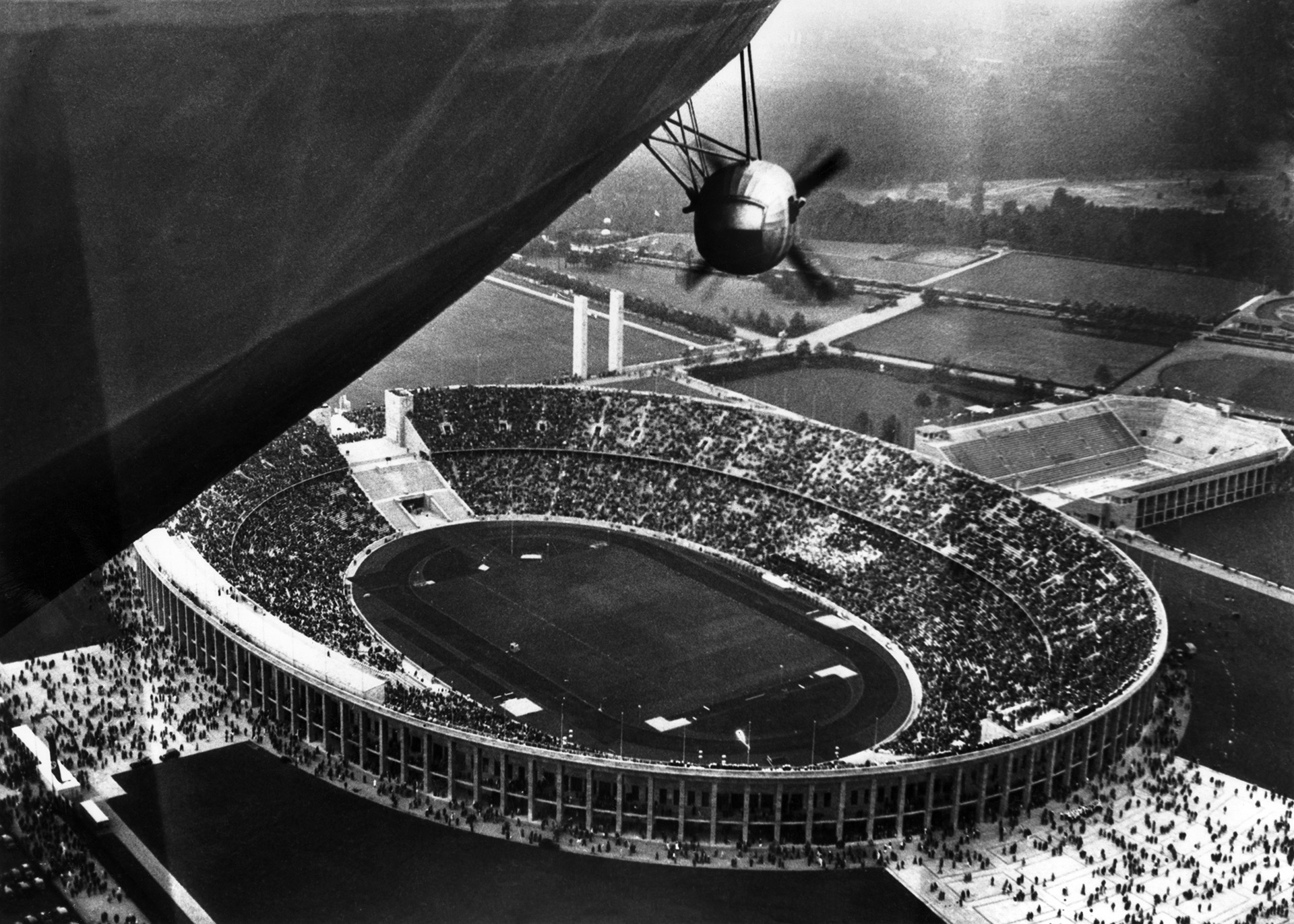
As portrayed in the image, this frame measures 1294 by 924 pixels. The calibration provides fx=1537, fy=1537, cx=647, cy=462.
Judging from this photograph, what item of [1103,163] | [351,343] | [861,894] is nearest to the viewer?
[351,343]

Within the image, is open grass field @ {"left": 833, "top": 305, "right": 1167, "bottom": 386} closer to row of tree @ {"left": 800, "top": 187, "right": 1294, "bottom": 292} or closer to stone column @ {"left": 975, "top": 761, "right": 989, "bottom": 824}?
row of tree @ {"left": 800, "top": 187, "right": 1294, "bottom": 292}

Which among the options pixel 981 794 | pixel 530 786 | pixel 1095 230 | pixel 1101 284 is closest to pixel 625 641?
pixel 530 786

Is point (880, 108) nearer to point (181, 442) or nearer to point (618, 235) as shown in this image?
point (618, 235)

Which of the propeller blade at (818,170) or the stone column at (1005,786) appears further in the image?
the stone column at (1005,786)

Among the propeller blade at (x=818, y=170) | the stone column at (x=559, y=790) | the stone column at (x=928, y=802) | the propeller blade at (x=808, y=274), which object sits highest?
the propeller blade at (x=818, y=170)

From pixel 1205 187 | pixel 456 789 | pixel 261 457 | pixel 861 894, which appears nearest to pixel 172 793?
pixel 456 789

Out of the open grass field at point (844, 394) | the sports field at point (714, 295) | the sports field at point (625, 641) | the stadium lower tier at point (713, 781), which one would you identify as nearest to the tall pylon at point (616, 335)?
the sports field at point (714, 295)

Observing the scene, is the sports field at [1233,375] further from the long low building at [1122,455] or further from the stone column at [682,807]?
the stone column at [682,807]
